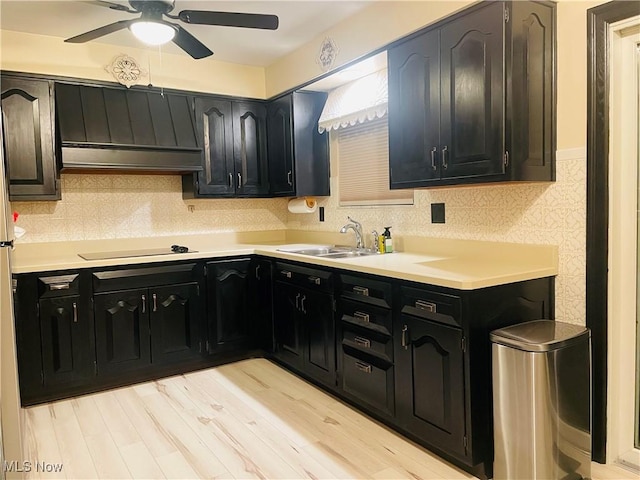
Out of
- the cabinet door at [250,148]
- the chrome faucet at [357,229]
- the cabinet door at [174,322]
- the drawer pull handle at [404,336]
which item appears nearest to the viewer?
the drawer pull handle at [404,336]

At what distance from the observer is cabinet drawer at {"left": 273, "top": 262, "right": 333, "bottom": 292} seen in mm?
3000

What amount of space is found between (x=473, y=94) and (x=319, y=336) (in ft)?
5.66

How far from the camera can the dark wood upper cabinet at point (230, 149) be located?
397 cm

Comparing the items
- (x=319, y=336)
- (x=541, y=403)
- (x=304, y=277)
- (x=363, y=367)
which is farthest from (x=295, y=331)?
(x=541, y=403)

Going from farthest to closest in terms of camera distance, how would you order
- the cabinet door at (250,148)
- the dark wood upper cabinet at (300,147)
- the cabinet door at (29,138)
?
1. the cabinet door at (250,148)
2. the dark wood upper cabinet at (300,147)
3. the cabinet door at (29,138)

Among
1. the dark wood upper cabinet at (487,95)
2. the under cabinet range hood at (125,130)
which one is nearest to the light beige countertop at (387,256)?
the dark wood upper cabinet at (487,95)

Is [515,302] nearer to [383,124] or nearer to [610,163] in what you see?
[610,163]

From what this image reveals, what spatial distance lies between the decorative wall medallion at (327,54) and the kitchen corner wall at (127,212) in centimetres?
149

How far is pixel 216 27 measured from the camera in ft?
11.0

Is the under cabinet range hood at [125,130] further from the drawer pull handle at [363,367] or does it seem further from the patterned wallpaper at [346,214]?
the drawer pull handle at [363,367]

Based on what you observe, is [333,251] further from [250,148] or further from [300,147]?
[250,148]

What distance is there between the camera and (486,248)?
Result: 8.96 feet

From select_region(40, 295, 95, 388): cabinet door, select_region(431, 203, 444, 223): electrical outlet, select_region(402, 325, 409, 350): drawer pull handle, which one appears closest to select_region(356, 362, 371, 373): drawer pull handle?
select_region(402, 325, 409, 350): drawer pull handle

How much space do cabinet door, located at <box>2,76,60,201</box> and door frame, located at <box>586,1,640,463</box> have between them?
3328mm
